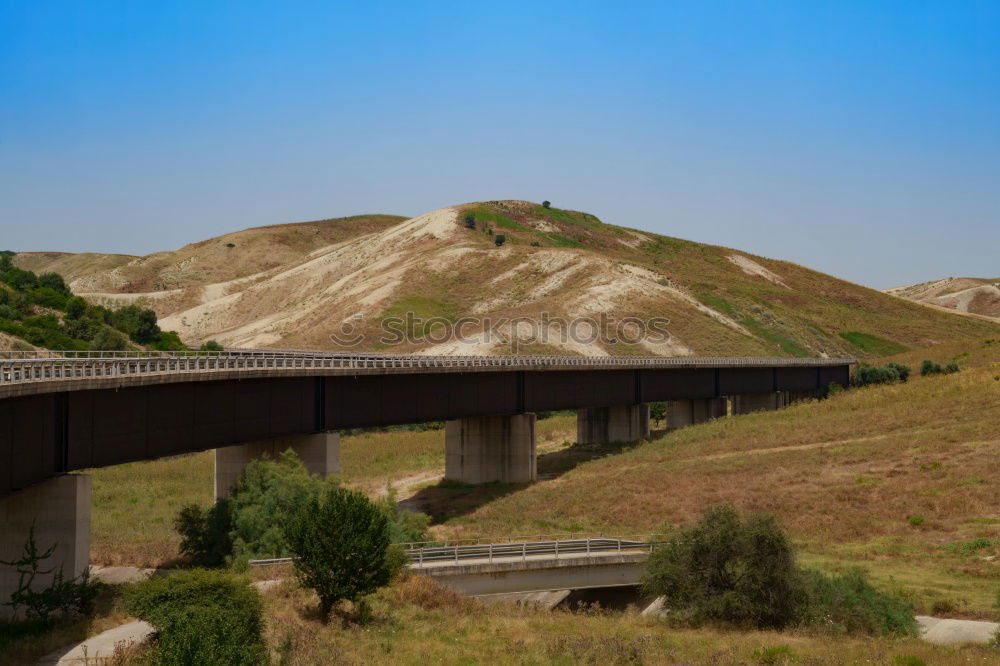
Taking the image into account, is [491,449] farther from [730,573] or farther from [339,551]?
[339,551]

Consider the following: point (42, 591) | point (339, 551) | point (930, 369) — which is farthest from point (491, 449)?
point (930, 369)

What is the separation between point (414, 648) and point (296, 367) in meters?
24.9

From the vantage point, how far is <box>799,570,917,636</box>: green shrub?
33688 mm

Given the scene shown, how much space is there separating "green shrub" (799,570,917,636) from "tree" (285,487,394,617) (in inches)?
585

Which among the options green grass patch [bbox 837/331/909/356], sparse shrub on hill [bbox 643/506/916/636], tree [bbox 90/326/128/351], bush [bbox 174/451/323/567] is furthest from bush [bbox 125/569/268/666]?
green grass patch [bbox 837/331/909/356]

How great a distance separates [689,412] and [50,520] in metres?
78.3

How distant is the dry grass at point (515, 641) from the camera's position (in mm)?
29344

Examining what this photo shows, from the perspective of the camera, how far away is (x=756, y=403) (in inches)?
4491

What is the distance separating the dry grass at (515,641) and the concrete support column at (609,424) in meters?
57.1

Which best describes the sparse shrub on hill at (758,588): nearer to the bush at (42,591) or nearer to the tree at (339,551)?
the tree at (339,551)

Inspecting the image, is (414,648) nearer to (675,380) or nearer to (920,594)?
(920,594)

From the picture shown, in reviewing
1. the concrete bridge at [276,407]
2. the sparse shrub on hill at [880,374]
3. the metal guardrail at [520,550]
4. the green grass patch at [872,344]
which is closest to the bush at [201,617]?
the concrete bridge at [276,407]

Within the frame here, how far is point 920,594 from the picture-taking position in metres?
38.5

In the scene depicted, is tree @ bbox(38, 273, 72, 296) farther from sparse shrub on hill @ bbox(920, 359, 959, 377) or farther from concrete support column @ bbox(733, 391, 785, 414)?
sparse shrub on hill @ bbox(920, 359, 959, 377)
